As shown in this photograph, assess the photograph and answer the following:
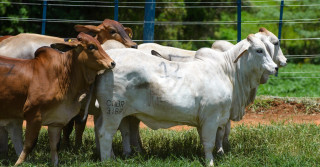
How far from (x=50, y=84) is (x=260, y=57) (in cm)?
258

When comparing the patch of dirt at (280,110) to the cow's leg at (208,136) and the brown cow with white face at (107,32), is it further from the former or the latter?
the cow's leg at (208,136)

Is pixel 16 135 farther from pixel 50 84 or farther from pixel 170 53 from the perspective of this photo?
pixel 170 53

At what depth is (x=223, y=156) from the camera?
22.9ft

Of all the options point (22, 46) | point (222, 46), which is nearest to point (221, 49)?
point (222, 46)

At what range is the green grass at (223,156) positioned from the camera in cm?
659

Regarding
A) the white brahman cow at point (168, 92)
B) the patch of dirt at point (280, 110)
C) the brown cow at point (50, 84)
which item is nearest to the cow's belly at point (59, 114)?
the brown cow at point (50, 84)

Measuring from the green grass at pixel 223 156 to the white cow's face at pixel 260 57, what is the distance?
1067 millimetres

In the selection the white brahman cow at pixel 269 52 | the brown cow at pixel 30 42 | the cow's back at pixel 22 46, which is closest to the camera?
the brown cow at pixel 30 42

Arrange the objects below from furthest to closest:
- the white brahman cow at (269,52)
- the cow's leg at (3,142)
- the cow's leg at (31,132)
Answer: the white brahman cow at (269,52)
the cow's leg at (3,142)
the cow's leg at (31,132)

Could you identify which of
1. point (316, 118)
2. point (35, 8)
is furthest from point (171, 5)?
point (316, 118)

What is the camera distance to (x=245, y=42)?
6957 mm

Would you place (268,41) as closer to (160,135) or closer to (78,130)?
(160,135)

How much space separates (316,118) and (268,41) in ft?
10.4

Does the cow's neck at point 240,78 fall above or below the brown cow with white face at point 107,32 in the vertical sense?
below
